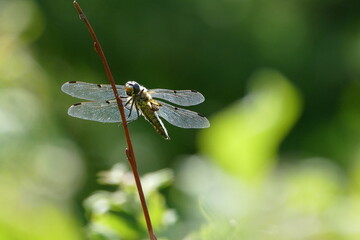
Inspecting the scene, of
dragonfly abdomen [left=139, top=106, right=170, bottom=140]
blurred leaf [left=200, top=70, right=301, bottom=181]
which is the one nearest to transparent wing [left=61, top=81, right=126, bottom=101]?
dragonfly abdomen [left=139, top=106, right=170, bottom=140]

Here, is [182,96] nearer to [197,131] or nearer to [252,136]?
[252,136]

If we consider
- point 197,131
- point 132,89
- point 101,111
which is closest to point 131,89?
point 132,89

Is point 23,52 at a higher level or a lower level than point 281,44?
lower

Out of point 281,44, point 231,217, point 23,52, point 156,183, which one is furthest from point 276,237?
point 281,44

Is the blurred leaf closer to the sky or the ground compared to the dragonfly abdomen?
closer to the ground

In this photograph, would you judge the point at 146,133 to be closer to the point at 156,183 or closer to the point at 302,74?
the point at 302,74

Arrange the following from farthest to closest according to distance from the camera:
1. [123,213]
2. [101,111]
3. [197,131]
→ [197,131] < [101,111] < [123,213]

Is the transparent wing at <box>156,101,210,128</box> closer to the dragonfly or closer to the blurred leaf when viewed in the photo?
the dragonfly
